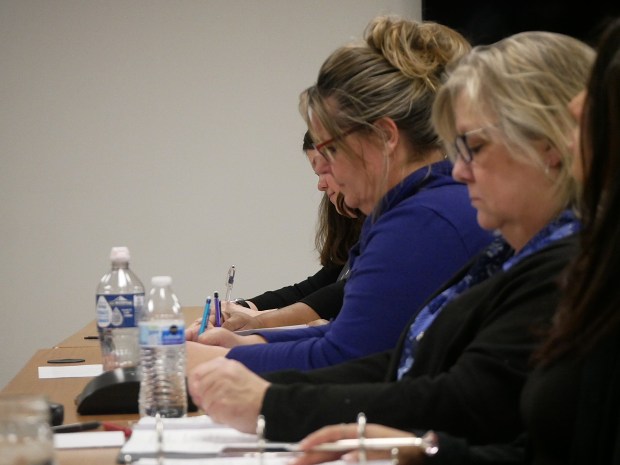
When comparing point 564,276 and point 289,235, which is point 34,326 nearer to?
point 289,235

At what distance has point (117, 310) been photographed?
7.01ft

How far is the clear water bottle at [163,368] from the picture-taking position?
5.57 ft

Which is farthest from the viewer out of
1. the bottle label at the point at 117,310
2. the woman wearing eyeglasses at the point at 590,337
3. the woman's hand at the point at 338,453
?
the bottle label at the point at 117,310

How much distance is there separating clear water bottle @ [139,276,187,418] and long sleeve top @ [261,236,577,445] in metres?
0.31

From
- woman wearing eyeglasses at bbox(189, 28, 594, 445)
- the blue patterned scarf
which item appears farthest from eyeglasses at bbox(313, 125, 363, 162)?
the blue patterned scarf

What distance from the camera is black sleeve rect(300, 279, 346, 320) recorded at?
11.1 ft

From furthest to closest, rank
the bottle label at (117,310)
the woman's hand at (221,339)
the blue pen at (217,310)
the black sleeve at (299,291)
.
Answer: the black sleeve at (299,291) → the blue pen at (217,310) → the woman's hand at (221,339) → the bottle label at (117,310)

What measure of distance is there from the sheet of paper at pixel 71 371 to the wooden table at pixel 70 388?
3 centimetres

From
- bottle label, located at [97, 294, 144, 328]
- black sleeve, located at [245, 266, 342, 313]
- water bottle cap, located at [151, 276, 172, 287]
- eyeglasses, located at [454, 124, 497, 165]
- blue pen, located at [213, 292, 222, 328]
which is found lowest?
black sleeve, located at [245, 266, 342, 313]

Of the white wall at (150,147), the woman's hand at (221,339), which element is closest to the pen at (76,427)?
the woman's hand at (221,339)

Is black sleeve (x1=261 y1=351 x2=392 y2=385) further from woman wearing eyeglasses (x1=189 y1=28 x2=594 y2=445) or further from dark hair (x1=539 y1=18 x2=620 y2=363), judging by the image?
dark hair (x1=539 y1=18 x2=620 y2=363)

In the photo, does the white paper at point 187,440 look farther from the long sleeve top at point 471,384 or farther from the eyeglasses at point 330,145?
the eyeglasses at point 330,145

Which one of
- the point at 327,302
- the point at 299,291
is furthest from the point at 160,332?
the point at 299,291

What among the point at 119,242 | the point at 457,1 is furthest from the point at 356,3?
the point at 119,242
